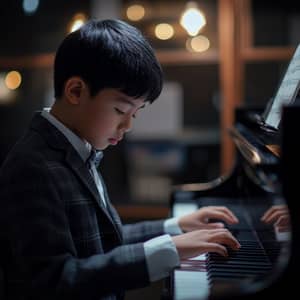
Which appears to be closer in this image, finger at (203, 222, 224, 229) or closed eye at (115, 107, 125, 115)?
closed eye at (115, 107, 125, 115)

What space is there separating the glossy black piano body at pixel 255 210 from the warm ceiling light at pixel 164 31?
5.79 feet

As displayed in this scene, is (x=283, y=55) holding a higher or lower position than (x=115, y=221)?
higher

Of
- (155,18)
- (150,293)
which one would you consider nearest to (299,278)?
(150,293)

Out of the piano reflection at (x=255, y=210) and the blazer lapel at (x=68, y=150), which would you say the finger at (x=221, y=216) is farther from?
the blazer lapel at (x=68, y=150)

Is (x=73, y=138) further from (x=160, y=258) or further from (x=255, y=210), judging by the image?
(x=255, y=210)

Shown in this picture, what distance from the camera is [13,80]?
4.07 meters

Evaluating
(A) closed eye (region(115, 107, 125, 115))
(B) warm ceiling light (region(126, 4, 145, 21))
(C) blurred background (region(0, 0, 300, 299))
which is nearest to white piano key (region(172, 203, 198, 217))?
(A) closed eye (region(115, 107, 125, 115))

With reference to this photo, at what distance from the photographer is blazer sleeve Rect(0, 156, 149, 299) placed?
111 cm

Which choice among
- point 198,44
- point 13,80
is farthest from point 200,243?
point 13,80

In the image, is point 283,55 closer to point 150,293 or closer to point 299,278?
point 150,293

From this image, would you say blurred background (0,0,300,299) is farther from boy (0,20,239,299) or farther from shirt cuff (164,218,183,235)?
boy (0,20,239,299)

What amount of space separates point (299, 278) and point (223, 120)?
274 cm

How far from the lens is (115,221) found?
1400 millimetres

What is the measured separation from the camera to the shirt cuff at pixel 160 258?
3.79ft
